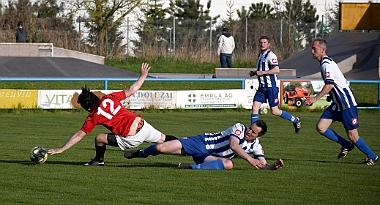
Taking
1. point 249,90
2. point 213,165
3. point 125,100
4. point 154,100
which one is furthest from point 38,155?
point 249,90

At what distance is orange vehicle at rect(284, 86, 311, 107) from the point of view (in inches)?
933

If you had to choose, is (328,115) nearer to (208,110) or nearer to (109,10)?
(208,110)

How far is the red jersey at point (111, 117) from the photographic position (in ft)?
35.1

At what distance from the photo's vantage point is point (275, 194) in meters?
8.99

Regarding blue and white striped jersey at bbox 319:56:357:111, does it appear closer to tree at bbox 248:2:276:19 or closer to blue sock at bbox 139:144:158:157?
blue sock at bbox 139:144:158:157

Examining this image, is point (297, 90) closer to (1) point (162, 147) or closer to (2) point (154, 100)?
(2) point (154, 100)

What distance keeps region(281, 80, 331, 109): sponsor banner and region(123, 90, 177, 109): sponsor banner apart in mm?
3588

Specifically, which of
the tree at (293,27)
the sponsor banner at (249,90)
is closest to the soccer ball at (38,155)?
the sponsor banner at (249,90)

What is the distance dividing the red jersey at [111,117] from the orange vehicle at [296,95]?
1350 centimetres

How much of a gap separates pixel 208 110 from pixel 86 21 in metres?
24.1

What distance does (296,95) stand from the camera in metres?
23.8

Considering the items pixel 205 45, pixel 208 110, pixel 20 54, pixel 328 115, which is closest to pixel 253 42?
pixel 205 45

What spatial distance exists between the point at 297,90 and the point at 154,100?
463 cm

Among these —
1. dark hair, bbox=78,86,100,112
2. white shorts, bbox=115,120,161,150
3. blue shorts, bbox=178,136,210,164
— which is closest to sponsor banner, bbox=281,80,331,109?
blue shorts, bbox=178,136,210,164
